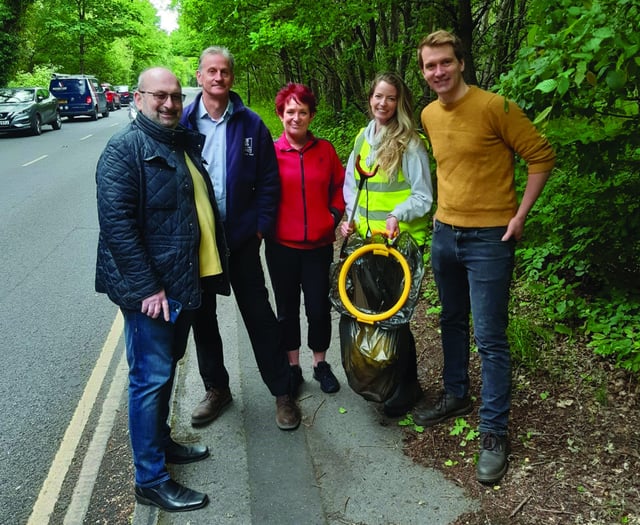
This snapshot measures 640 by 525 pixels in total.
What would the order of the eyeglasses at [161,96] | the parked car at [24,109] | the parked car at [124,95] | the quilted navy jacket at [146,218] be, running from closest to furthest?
the quilted navy jacket at [146,218]
the eyeglasses at [161,96]
the parked car at [24,109]
the parked car at [124,95]

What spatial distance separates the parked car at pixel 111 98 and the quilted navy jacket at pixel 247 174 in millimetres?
36724

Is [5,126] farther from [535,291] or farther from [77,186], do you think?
[535,291]

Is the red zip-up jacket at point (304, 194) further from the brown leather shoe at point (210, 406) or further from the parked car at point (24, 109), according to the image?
the parked car at point (24, 109)

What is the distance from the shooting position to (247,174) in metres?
3.26

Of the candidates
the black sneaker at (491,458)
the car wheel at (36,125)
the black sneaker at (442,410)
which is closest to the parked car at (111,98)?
the car wheel at (36,125)

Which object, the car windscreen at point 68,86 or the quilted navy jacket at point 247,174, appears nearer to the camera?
the quilted navy jacket at point 247,174

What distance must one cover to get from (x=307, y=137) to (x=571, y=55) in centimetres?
179

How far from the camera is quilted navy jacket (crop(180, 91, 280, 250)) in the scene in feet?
10.5

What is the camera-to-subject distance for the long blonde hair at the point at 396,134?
3.19m

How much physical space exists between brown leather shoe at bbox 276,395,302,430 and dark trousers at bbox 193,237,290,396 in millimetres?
57

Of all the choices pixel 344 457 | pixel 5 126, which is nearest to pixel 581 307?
pixel 344 457

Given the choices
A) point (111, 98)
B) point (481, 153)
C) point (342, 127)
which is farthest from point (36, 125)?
point (481, 153)

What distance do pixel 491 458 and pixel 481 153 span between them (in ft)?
5.12

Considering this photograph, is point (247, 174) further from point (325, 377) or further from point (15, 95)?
point (15, 95)
